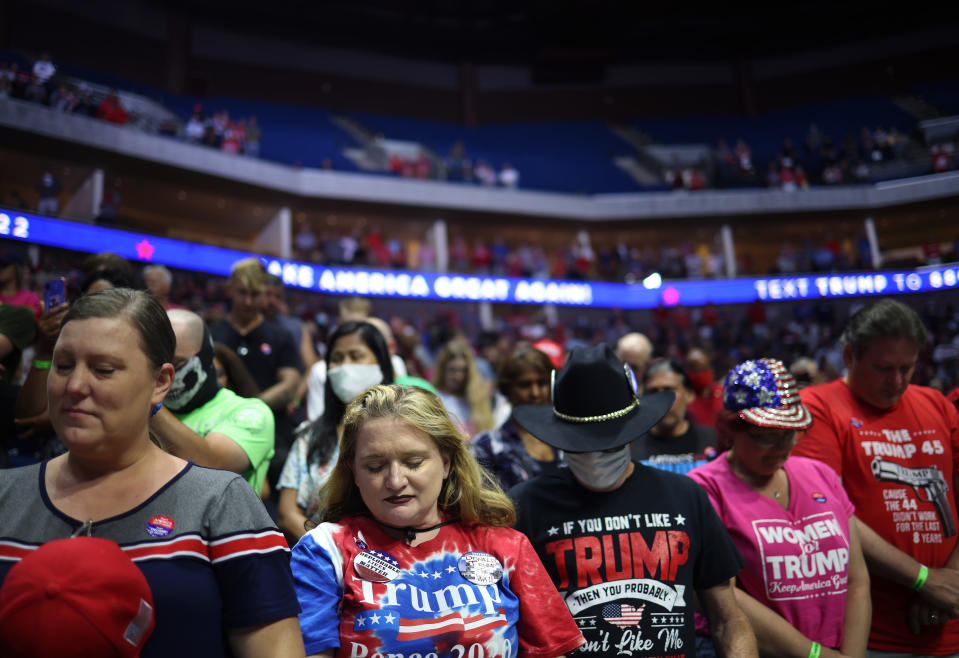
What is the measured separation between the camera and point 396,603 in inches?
60.6

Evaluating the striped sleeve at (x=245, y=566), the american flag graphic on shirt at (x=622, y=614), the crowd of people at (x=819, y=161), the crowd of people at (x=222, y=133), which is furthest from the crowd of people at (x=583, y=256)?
the striped sleeve at (x=245, y=566)

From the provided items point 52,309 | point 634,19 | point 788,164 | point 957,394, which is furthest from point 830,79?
point 52,309

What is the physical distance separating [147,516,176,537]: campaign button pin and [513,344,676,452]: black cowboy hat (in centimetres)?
95

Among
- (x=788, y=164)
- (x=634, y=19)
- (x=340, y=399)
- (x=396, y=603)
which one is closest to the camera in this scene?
(x=396, y=603)

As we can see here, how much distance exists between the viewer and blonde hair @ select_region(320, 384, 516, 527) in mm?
1721

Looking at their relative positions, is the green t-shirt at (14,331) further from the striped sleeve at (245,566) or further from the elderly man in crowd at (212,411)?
the striped sleeve at (245,566)

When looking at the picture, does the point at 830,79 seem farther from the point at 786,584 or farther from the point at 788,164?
the point at 786,584

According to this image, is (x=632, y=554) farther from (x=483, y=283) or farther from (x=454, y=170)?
(x=454, y=170)

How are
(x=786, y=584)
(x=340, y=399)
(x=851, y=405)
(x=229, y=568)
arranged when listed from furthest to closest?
1. (x=340, y=399)
2. (x=851, y=405)
3. (x=786, y=584)
4. (x=229, y=568)

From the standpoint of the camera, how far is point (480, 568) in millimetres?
1612

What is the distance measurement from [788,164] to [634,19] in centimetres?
714

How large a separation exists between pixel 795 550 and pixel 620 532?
25.5 inches

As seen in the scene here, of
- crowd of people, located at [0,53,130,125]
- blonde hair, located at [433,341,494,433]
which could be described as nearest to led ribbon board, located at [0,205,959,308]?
crowd of people, located at [0,53,130,125]

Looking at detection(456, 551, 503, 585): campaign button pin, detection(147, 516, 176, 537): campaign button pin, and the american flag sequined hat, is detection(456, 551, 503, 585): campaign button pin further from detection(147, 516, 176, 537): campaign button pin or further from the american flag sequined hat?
the american flag sequined hat
